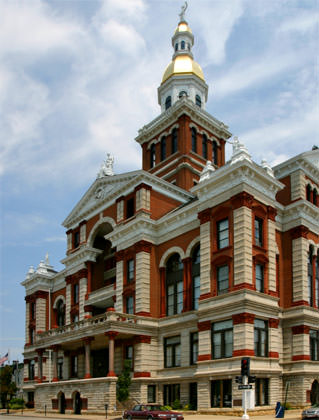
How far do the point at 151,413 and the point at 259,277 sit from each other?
12686 millimetres

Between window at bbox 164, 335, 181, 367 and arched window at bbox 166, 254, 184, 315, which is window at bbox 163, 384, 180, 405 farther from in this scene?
arched window at bbox 166, 254, 184, 315

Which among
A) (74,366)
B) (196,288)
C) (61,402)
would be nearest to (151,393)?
(196,288)

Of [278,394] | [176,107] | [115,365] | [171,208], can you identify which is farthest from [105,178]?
[278,394]

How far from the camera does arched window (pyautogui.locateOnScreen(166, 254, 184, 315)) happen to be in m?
43.8

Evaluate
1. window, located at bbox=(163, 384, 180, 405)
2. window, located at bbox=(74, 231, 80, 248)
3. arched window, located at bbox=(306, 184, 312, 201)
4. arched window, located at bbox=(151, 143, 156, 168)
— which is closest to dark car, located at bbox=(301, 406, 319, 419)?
window, located at bbox=(163, 384, 180, 405)

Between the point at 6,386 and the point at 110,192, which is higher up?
the point at 110,192

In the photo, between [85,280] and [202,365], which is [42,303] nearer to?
[85,280]

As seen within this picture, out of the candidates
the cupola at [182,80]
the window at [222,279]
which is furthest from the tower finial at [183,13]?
the window at [222,279]

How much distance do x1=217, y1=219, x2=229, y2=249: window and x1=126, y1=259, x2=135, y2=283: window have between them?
10.6m

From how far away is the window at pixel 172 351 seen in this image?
4234 centimetres

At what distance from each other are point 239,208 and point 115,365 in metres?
18.8

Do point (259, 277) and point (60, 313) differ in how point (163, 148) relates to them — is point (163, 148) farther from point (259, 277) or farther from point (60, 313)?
point (259, 277)

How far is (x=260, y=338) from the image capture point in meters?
36.5

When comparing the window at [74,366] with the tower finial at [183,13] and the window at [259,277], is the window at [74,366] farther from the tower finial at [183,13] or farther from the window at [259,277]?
the tower finial at [183,13]
